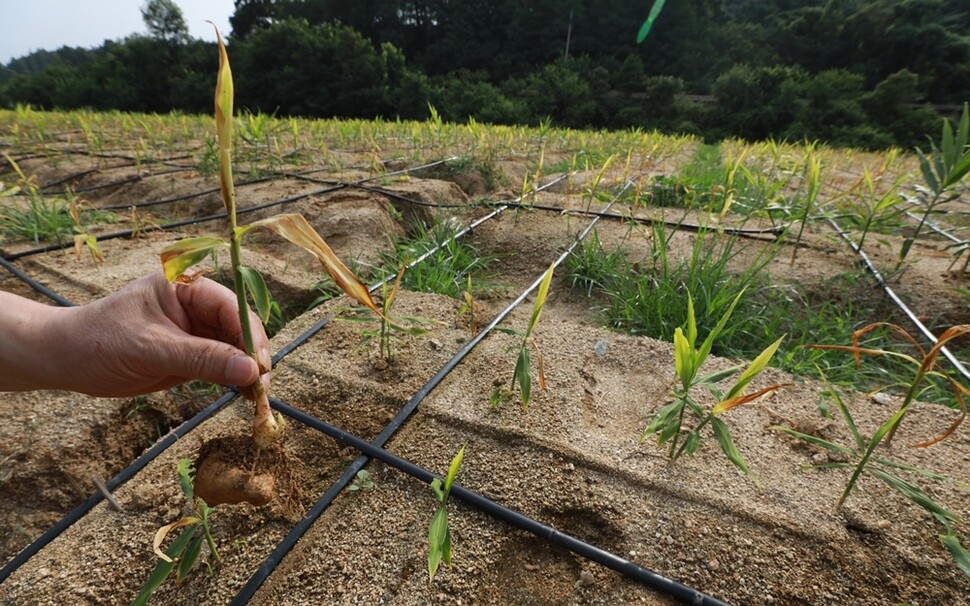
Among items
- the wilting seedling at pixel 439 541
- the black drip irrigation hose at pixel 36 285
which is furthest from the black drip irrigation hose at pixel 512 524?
the black drip irrigation hose at pixel 36 285

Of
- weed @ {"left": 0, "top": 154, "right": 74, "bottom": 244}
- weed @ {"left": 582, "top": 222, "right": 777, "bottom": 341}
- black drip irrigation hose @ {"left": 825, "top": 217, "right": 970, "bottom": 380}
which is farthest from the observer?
weed @ {"left": 0, "top": 154, "right": 74, "bottom": 244}

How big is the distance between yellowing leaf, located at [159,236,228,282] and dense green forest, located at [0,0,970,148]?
Answer: 1422 cm

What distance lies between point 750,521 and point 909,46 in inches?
932

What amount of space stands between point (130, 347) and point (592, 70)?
2065 cm

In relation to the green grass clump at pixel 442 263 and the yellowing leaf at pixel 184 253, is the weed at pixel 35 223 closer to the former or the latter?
the green grass clump at pixel 442 263

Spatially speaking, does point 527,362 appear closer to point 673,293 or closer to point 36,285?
point 673,293

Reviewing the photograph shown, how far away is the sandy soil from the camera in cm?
67

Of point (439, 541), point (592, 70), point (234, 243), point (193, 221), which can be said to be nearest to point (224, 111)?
point (234, 243)

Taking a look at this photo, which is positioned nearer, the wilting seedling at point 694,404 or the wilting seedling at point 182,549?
the wilting seedling at point 182,549

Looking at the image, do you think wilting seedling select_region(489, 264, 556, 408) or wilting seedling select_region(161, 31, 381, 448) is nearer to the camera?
wilting seedling select_region(161, 31, 381, 448)

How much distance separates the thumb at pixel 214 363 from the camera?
602 mm

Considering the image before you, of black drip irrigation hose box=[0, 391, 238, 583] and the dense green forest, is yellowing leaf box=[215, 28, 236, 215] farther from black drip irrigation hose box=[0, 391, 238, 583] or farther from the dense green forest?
the dense green forest

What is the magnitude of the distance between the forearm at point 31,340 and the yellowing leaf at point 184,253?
31 cm

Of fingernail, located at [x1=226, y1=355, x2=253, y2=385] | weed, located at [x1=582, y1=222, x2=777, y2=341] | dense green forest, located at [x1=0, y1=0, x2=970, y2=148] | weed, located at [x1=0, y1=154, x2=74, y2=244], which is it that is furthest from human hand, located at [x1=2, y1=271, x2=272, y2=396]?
dense green forest, located at [x1=0, y1=0, x2=970, y2=148]
